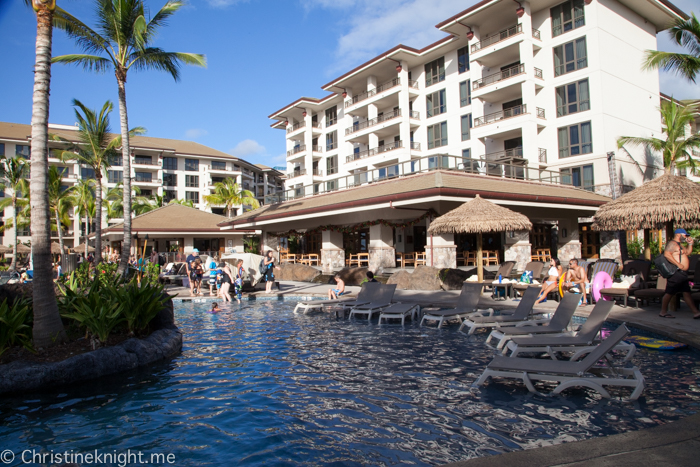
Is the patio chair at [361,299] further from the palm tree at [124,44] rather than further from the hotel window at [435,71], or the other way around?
the hotel window at [435,71]

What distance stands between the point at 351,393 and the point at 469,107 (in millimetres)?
32334

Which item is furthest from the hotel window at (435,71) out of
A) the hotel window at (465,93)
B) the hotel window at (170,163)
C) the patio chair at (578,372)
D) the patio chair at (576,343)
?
the hotel window at (170,163)

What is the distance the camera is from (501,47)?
30.2 m

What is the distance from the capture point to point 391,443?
4289 millimetres

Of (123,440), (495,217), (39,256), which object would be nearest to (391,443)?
(123,440)

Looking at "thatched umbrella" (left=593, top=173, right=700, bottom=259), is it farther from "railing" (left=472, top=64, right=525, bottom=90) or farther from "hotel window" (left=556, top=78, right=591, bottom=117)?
"railing" (left=472, top=64, right=525, bottom=90)

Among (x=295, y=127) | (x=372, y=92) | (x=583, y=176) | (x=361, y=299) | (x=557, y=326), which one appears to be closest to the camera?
(x=557, y=326)

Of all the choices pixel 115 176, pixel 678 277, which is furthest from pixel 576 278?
pixel 115 176

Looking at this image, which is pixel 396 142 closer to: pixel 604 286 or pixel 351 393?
pixel 604 286

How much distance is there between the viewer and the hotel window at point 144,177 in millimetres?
64500

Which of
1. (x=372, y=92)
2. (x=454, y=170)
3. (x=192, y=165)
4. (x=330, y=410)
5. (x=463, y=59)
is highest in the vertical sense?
(x=463, y=59)

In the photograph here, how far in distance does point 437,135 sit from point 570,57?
11.2 meters

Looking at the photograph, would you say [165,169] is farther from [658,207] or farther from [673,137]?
[658,207]

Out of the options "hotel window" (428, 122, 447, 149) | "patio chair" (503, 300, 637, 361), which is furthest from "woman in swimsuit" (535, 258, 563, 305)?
"hotel window" (428, 122, 447, 149)
